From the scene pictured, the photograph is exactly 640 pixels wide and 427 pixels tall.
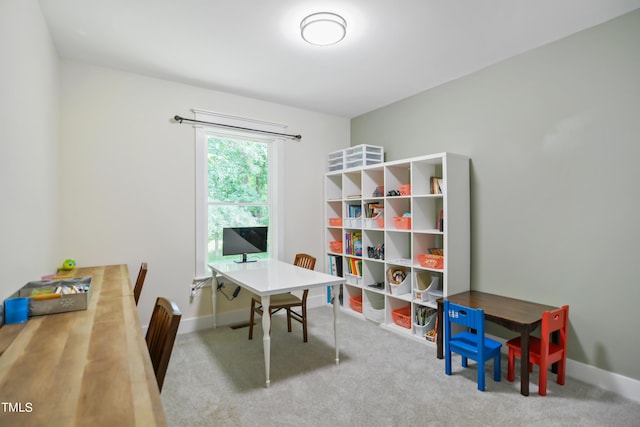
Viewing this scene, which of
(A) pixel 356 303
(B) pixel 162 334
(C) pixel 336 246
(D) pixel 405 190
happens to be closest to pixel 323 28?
(D) pixel 405 190

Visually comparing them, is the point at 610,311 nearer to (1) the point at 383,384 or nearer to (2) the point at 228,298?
(1) the point at 383,384

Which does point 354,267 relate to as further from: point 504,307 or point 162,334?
point 162,334

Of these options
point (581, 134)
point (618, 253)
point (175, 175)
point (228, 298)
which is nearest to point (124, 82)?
point (175, 175)

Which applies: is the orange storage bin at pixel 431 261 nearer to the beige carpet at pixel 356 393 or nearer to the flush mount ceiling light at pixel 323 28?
the beige carpet at pixel 356 393

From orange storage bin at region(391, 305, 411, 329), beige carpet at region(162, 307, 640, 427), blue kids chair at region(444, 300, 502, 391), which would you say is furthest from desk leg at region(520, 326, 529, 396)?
orange storage bin at region(391, 305, 411, 329)

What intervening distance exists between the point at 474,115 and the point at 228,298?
10.6ft

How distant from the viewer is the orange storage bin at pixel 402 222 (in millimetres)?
3387

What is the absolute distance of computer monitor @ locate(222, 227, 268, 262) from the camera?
3.60 m

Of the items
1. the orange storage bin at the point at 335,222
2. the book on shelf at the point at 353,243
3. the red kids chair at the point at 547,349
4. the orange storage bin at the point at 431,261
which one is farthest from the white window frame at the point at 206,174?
the red kids chair at the point at 547,349

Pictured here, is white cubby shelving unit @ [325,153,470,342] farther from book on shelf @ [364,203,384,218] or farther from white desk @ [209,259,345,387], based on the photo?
white desk @ [209,259,345,387]

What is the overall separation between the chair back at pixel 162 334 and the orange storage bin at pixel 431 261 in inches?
93.6

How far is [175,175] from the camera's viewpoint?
11.3 feet

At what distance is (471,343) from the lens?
98.7 inches

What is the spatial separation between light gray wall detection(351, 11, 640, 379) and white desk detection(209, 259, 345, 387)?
151 cm
